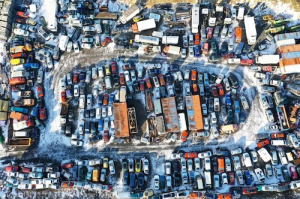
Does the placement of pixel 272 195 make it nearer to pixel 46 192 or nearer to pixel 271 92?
pixel 271 92

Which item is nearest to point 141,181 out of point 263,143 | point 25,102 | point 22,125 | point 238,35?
point 263,143

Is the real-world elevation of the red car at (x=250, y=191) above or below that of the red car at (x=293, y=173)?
below

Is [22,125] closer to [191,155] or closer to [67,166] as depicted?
[67,166]

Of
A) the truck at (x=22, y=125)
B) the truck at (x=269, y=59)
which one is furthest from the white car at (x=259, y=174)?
the truck at (x=22, y=125)

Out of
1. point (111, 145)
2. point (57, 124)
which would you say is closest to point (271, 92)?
point (111, 145)

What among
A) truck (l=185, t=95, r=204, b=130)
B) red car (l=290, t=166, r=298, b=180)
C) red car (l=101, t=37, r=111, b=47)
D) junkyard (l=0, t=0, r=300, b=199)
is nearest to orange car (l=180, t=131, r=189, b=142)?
junkyard (l=0, t=0, r=300, b=199)

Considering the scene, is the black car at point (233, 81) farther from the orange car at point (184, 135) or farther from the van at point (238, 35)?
the orange car at point (184, 135)

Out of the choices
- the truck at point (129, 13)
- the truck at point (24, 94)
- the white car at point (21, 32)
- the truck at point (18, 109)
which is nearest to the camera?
the truck at point (18, 109)

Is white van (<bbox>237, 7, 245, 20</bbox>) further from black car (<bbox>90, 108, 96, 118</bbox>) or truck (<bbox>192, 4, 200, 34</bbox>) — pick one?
black car (<bbox>90, 108, 96, 118</bbox>)
